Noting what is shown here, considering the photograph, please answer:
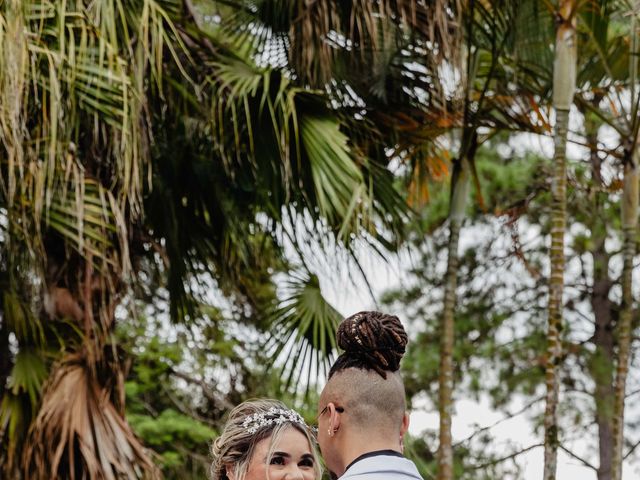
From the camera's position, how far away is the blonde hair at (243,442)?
4422mm

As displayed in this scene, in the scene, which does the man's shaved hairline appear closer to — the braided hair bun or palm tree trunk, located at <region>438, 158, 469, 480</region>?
the braided hair bun

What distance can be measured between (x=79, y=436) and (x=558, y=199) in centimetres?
340

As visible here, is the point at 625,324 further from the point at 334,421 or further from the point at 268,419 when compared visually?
the point at 334,421

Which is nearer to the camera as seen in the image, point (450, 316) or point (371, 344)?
point (371, 344)

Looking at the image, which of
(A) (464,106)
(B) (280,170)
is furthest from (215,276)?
(A) (464,106)

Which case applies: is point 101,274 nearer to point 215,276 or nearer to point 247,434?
point 215,276

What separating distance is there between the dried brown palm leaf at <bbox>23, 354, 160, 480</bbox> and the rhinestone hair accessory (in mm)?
3563

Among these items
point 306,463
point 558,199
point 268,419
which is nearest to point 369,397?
point 306,463

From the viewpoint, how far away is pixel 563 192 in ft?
27.9

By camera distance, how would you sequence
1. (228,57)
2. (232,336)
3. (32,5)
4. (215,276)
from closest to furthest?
(32,5)
(228,57)
(215,276)
(232,336)

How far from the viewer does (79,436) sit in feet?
26.1

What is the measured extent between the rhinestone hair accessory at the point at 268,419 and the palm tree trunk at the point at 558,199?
381cm

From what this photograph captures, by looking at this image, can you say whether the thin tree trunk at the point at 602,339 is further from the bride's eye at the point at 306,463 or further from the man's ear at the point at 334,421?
the man's ear at the point at 334,421

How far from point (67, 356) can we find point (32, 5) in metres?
2.22
